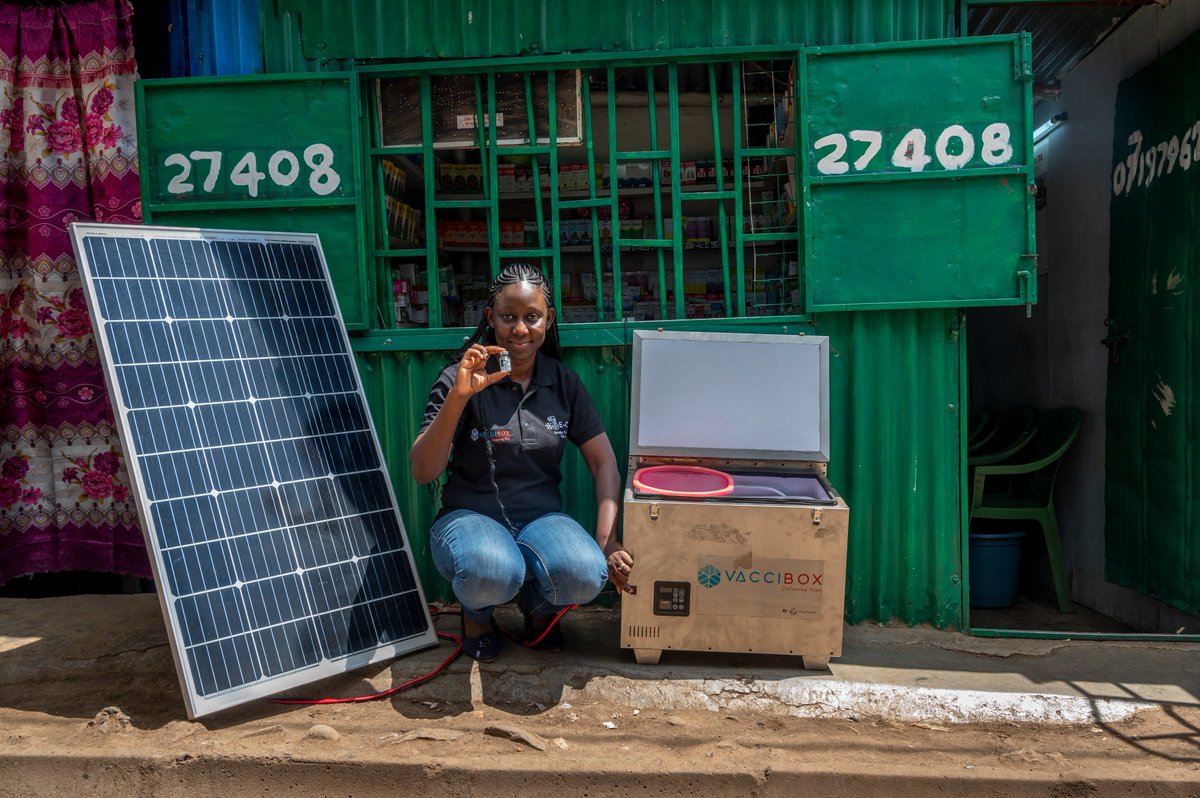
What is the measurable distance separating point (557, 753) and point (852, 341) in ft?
6.97

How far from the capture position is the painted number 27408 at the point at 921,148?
3637 millimetres

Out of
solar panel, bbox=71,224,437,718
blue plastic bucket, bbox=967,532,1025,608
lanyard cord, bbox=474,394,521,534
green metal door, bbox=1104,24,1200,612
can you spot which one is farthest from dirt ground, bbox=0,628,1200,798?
blue plastic bucket, bbox=967,532,1025,608

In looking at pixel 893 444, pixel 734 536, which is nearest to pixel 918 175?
pixel 893 444

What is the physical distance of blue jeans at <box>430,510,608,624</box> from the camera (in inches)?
117

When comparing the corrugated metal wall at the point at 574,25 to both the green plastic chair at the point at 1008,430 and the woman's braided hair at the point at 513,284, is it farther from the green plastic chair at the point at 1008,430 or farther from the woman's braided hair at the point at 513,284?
the green plastic chair at the point at 1008,430

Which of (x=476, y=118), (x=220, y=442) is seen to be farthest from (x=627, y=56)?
(x=220, y=442)

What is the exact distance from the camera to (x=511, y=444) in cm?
325

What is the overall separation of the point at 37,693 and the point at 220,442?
1221 mm

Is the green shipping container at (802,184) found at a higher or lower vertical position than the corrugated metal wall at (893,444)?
higher

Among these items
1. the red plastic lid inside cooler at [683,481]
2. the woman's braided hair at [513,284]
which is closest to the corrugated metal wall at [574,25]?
the woman's braided hair at [513,284]

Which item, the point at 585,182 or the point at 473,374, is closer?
the point at 473,374

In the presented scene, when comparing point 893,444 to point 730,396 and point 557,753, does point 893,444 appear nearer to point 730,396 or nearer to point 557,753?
point 730,396

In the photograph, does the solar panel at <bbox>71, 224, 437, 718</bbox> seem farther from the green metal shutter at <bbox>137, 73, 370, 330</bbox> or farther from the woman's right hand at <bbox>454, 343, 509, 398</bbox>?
the woman's right hand at <bbox>454, 343, 509, 398</bbox>

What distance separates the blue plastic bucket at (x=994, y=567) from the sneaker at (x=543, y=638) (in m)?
2.74
